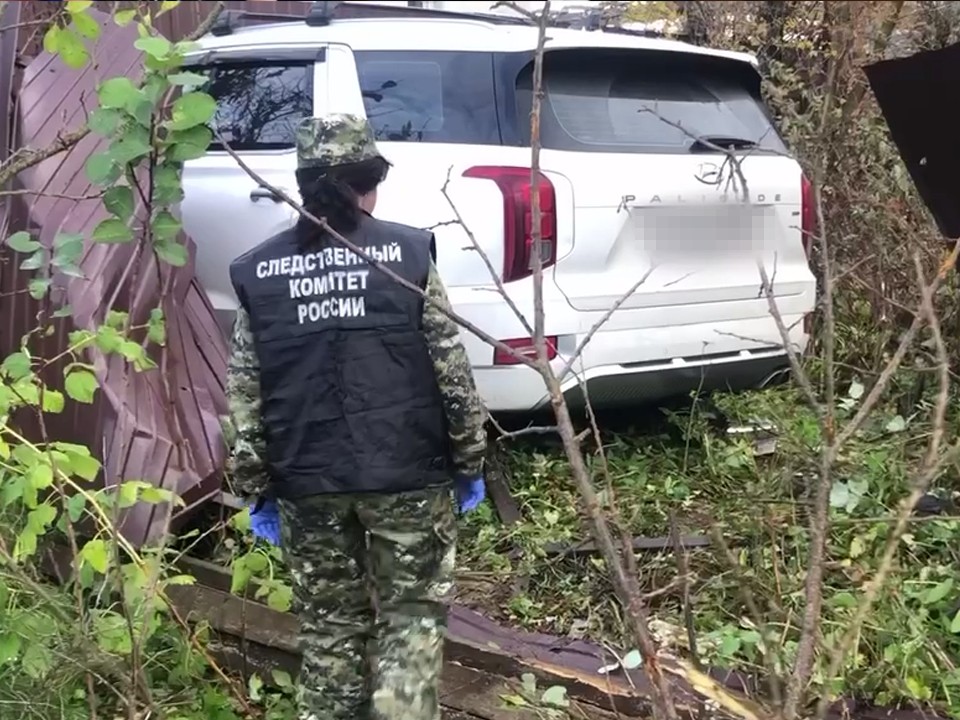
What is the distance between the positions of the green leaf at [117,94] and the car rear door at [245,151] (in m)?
1.61

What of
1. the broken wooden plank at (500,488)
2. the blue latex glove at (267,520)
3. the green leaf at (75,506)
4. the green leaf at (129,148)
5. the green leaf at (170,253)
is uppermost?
the green leaf at (129,148)

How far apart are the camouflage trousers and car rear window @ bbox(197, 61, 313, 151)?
2.05 metres

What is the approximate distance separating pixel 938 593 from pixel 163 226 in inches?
90.2

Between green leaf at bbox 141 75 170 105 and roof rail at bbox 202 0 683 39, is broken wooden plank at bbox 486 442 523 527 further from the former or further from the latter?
green leaf at bbox 141 75 170 105

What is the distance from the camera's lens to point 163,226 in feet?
8.72

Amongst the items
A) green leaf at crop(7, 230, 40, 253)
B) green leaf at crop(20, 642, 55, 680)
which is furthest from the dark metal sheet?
green leaf at crop(20, 642, 55, 680)

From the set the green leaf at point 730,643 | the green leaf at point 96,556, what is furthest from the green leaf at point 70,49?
the green leaf at point 730,643

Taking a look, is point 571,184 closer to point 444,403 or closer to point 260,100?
point 444,403

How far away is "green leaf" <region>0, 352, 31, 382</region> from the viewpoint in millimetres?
2602

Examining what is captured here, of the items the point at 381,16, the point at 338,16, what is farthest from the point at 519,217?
the point at 381,16

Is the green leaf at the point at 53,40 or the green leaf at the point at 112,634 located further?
the green leaf at the point at 112,634

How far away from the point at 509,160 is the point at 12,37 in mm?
1911

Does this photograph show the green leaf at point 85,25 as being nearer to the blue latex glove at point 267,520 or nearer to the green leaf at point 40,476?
the green leaf at point 40,476

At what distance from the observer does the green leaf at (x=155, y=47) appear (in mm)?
2426
